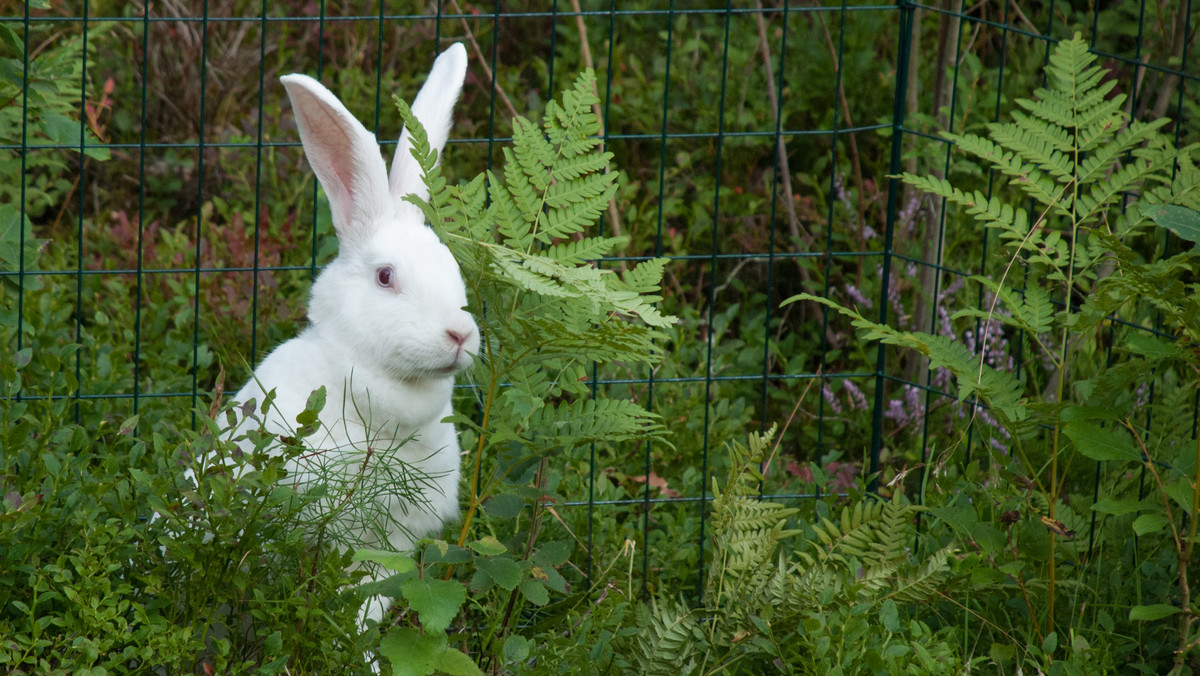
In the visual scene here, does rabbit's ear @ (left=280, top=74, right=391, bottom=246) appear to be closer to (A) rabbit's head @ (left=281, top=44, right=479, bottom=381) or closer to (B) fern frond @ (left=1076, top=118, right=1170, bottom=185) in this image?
(A) rabbit's head @ (left=281, top=44, right=479, bottom=381)

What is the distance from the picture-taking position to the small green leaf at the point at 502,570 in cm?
241

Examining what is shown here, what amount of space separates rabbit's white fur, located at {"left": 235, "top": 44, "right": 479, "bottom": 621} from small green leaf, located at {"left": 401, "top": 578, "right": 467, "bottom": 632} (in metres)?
0.51

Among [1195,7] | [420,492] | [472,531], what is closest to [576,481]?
[472,531]

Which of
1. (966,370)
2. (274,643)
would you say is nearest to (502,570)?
(274,643)

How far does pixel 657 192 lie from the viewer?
5.19m

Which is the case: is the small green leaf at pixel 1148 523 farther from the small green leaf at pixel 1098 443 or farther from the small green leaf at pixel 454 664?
the small green leaf at pixel 454 664

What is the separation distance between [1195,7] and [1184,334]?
2542 millimetres

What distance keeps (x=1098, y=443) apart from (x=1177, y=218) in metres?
0.53

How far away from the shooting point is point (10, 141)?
4.18 metres

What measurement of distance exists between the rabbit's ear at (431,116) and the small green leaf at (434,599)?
43.9 inches

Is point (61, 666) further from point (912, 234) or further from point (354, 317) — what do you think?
point (912, 234)

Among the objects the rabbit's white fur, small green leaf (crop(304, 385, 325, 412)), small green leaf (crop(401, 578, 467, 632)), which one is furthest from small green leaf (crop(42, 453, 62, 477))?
small green leaf (crop(401, 578, 467, 632))

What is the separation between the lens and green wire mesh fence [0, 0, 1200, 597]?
3680mm

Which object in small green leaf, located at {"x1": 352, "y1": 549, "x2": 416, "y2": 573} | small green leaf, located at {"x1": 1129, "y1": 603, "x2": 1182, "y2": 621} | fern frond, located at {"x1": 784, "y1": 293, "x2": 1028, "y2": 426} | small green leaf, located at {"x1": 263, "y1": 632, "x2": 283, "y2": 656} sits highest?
fern frond, located at {"x1": 784, "y1": 293, "x2": 1028, "y2": 426}
